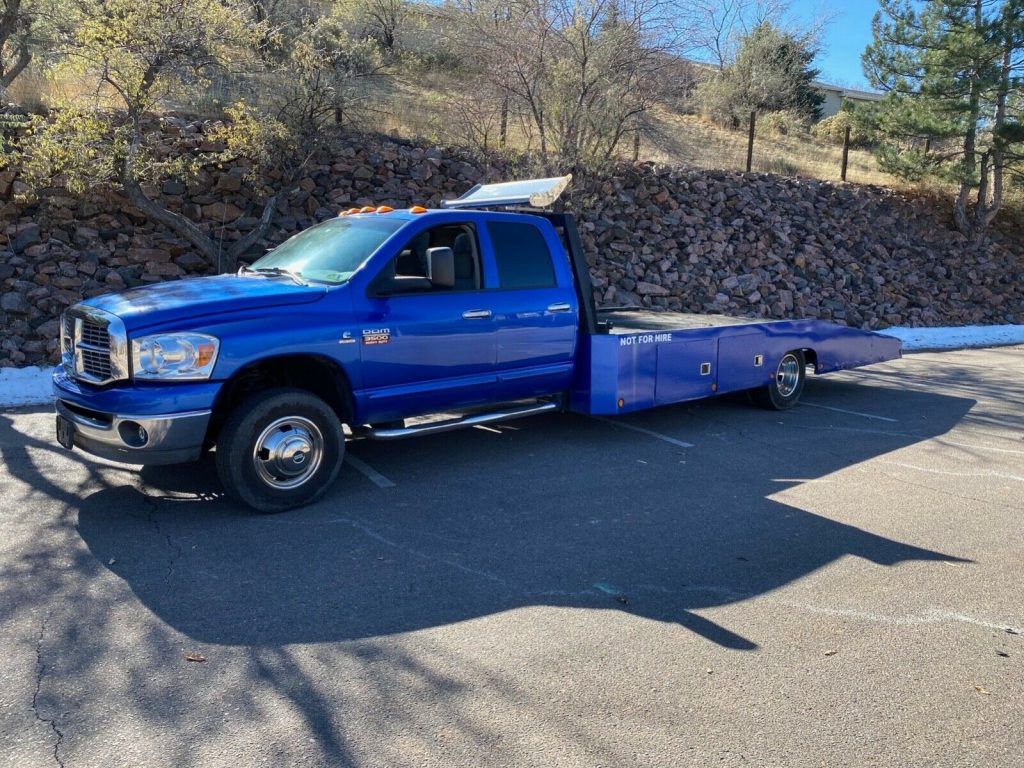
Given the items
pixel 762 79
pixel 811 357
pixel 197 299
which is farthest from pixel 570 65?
pixel 762 79

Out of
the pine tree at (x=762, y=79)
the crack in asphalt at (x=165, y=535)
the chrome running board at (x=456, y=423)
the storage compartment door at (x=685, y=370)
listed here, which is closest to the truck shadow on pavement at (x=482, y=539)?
the crack in asphalt at (x=165, y=535)

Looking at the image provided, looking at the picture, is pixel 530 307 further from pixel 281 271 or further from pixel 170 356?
pixel 170 356

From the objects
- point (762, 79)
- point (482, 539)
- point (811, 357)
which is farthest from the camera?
point (762, 79)

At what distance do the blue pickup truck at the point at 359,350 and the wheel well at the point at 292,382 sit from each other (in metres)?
0.01

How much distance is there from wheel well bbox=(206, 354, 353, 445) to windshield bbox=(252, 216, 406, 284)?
0.68m

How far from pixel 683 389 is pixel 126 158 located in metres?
8.26

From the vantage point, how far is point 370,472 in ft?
22.2

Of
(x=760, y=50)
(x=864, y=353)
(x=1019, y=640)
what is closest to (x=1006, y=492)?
(x=1019, y=640)

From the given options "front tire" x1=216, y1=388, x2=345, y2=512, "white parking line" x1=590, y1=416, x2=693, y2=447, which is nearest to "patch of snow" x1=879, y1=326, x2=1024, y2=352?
"white parking line" x1=590, y1=416, x2=693, y2=447

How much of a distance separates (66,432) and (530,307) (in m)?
3.65

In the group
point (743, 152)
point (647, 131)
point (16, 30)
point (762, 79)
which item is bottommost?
point (647, 131)

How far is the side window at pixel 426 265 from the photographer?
6375 millimetres

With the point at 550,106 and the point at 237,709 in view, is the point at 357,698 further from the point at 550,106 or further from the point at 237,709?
the point at 550,106

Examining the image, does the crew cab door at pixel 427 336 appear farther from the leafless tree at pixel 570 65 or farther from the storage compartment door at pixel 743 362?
the leafless tree at pixel 570 65
